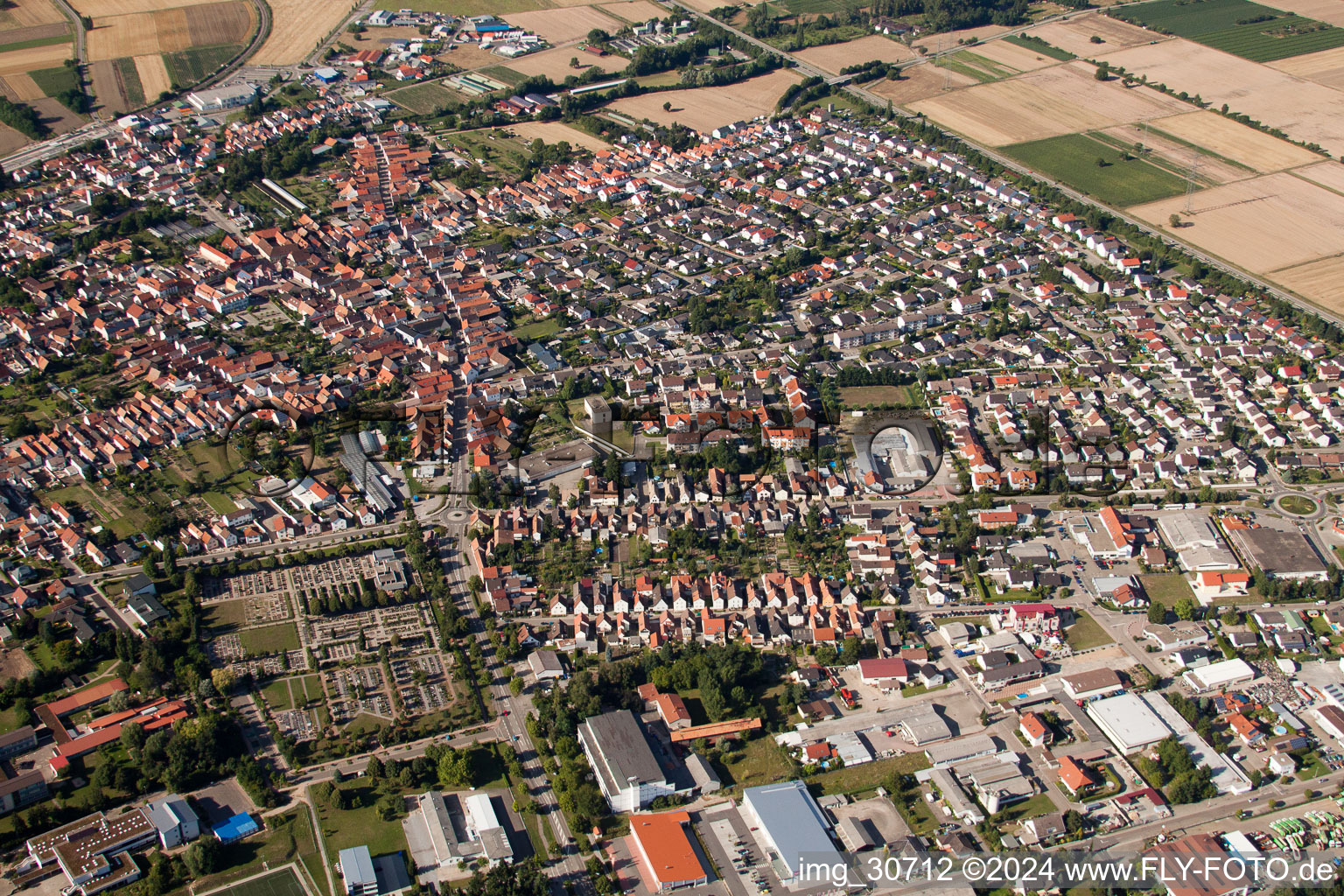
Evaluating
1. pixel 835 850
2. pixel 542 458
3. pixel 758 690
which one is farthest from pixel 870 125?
pixel 835 850

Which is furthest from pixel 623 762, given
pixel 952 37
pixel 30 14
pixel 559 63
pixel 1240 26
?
pixel 1240 26

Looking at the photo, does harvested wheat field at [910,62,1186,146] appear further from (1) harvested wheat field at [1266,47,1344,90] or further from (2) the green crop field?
(2) the green crop field

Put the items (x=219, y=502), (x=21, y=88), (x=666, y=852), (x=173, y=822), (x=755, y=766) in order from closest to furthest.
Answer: (x=666, y=852) → (x=173, y=822) → (x=755, y=766) → (x=219, y=502) → (x=21, y=88)

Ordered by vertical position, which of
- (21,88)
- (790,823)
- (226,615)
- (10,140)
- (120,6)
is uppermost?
(120,6)

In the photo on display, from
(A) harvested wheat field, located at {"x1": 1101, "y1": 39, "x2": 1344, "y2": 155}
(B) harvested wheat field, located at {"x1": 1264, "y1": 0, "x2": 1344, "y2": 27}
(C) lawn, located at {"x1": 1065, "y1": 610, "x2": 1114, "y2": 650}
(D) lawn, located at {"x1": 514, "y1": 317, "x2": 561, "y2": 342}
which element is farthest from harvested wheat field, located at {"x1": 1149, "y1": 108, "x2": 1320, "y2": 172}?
(D) lawn, located at {"x1": 514, "y1": 317, "x2": 561, "y2": 342}

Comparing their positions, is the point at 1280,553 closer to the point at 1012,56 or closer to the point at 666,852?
the point at 666,852

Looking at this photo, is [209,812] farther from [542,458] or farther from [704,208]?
[704,208]
